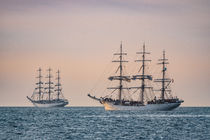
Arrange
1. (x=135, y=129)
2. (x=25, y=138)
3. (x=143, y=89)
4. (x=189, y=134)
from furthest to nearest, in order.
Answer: (x=143, y=89), (x=135, y=129), (x=189, y=134), (x=25, y=138)

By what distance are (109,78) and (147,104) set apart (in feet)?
61.8

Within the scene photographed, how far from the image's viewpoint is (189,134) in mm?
71250

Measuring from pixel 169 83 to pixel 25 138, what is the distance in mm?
110853

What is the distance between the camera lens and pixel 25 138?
65.1 metres

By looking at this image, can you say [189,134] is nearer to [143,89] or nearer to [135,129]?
[135,129]

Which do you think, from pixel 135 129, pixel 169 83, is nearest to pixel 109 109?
pixel 169 83

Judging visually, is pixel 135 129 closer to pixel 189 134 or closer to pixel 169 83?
pixel 189 134

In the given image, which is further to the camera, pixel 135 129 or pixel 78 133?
pixel 135 129

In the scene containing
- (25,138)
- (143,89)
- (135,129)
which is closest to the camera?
(25,138)

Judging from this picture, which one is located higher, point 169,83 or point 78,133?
point 169,83

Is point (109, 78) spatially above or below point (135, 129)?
above

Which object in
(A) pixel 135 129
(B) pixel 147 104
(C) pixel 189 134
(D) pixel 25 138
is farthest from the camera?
(B) pixel 147 104

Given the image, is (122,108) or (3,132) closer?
(3,132)

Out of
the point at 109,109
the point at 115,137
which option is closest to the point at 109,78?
the point at 109,109
